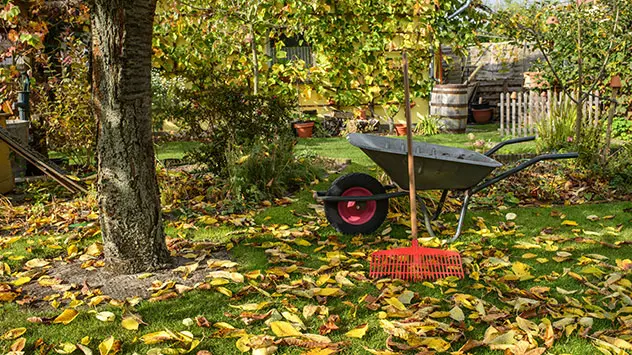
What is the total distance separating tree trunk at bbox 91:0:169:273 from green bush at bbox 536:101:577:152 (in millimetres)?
5109

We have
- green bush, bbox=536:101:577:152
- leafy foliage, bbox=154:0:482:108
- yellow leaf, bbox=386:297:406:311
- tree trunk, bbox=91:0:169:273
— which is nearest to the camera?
yellow leaf, bbox=386:297:406:311

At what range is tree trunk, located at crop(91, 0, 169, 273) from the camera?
10.8 feet

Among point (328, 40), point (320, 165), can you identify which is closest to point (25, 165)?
point (320, 165)

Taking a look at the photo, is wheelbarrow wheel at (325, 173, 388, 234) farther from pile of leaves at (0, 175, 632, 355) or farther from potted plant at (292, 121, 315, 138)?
potted plant at (292, 121, 315, 138)

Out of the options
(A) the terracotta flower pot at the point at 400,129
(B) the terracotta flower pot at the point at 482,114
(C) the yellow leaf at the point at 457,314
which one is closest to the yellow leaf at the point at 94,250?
(C) the yellow leaf at the point at 457,314

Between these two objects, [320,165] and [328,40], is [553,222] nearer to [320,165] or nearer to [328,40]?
[320,165]

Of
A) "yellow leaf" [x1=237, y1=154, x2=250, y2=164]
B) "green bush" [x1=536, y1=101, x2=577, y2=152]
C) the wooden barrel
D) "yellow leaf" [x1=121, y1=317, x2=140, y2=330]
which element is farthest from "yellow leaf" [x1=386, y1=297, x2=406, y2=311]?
the wooden barrel

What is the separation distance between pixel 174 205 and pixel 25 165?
9.07 ft

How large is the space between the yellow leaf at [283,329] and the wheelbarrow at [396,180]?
1550 millimetres

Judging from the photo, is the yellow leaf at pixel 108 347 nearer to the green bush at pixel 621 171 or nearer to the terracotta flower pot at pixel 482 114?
the green bush at pixel 621 171

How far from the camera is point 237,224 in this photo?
4.79 metres

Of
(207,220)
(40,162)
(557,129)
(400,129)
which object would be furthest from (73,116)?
(400,129)

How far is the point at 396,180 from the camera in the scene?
4332mm

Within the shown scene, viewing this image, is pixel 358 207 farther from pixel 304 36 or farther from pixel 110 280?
pixel 304 36
